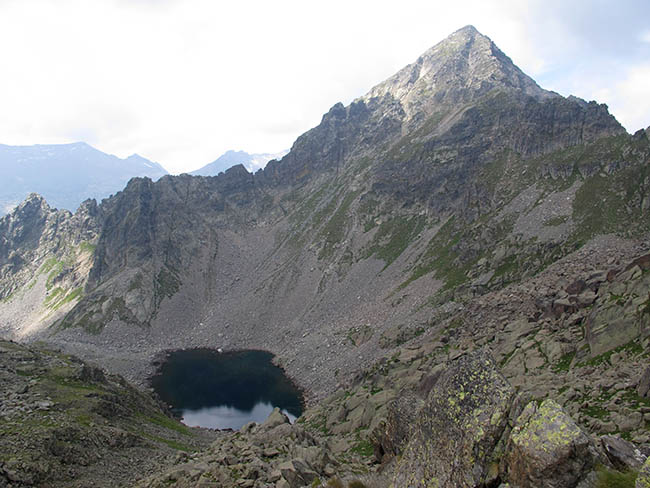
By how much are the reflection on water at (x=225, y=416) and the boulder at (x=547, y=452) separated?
67.8 m

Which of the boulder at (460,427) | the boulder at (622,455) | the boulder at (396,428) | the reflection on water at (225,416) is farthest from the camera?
the reflection on water at (225,416)

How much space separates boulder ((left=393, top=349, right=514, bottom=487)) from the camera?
39.2 ft

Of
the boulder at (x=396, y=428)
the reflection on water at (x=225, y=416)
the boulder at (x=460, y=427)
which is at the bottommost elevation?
the reflection on water at (x=225, y=416)

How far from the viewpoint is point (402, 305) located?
91.6 meters

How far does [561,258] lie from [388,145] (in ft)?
417

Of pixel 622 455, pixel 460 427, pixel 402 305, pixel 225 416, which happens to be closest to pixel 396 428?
pixel 460 427

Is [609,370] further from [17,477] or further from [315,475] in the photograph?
[17,477]

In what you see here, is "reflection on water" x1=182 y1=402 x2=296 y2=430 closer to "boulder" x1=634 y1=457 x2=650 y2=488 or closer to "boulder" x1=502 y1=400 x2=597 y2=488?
"boulder" x1=502 y1=400 x2=597 y2=488

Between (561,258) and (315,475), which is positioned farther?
(561,258)

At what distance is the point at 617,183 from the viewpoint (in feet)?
262

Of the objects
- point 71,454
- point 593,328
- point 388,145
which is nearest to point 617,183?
point 593,328

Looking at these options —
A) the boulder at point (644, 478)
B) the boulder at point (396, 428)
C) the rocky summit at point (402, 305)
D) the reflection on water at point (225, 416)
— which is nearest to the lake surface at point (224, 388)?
the reflection on water at point (225, 416)

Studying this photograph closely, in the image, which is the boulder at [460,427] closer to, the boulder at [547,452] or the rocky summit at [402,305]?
the rocky summit at [402,305]

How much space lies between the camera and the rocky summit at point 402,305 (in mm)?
14086
